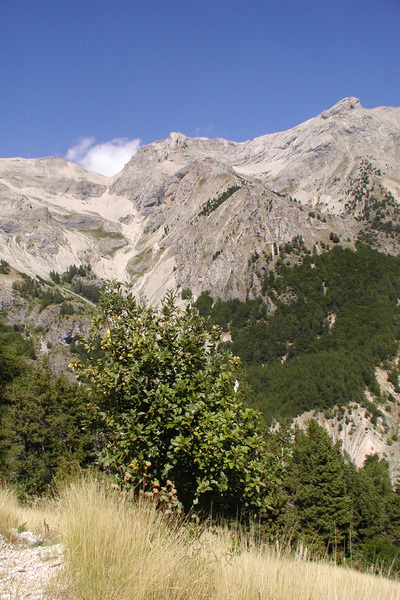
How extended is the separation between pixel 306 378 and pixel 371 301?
56925mm

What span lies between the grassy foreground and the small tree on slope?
1.72 meters

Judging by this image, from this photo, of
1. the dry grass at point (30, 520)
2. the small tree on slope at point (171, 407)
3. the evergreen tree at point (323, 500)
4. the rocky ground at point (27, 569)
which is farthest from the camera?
the evergreen tree at point (323, 500)

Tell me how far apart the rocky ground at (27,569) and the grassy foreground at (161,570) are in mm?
171

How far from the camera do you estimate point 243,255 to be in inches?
7052

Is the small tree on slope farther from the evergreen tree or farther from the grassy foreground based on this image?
the evergreen tree

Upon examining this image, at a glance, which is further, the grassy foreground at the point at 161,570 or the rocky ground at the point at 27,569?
the grassy foreground at the point at 161,570

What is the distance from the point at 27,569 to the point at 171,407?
3568mm

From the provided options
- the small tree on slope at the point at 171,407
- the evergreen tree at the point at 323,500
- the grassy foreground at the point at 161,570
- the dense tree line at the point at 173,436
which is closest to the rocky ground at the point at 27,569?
the grassy foreground at the point at 161,570

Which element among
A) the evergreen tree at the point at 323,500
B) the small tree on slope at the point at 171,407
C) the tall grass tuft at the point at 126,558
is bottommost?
the evergreen tree at the point at 323,500

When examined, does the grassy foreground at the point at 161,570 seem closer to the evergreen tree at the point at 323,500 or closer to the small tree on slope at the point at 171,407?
the small tree on slope at the point at 171,407

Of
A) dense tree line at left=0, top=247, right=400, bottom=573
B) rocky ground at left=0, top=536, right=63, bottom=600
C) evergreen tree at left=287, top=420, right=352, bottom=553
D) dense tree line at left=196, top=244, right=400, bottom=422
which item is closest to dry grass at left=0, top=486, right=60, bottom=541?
rocky ground at left=0, top=536, right=63, bottom=600

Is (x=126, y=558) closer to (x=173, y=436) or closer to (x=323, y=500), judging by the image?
(x=173, y=436)

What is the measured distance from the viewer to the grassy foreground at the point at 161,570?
4008 mm

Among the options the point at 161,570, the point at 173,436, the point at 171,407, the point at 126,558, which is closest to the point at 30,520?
the point at 173,436
